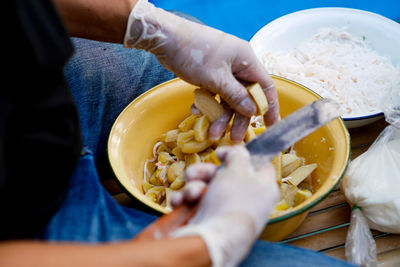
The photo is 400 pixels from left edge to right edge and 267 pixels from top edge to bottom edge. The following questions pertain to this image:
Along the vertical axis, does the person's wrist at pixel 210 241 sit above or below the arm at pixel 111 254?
above

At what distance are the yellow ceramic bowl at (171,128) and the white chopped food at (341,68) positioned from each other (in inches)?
10.9

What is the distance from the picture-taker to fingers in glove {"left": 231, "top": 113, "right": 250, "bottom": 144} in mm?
919

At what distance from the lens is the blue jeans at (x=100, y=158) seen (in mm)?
708

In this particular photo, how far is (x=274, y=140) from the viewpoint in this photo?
2.27 feet

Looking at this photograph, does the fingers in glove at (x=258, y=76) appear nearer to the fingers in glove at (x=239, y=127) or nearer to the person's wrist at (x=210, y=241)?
the fingers in glove at (x=239, y=127)

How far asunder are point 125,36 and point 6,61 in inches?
15.9

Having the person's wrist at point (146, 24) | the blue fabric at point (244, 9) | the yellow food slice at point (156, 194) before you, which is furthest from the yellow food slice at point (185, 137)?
the blue fabric at point (244, 9)

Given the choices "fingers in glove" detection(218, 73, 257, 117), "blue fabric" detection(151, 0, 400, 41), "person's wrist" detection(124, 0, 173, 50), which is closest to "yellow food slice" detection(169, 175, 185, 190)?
"fingers in glove" detection(218, 73, 257, 117)

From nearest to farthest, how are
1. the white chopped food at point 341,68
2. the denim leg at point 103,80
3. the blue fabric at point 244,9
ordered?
the denim leg at point 103,80, the white chopped food at point 341,68, the blue fabric at point 244,9

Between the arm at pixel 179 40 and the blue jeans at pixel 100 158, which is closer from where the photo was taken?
the blue jeans at pixel 100 158

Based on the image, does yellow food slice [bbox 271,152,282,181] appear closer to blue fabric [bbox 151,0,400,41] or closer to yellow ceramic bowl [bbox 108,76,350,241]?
yellow ceramic bowl [bbox 108,76,350,241]

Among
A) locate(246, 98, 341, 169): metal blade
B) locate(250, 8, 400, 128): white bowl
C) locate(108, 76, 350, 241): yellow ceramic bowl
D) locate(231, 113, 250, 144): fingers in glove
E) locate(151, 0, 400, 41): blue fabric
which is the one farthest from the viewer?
locate(151, 0, 400, 41): blue fabric

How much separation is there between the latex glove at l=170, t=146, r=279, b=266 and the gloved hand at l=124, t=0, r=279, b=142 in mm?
278

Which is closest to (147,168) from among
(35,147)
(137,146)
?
(137,146)
